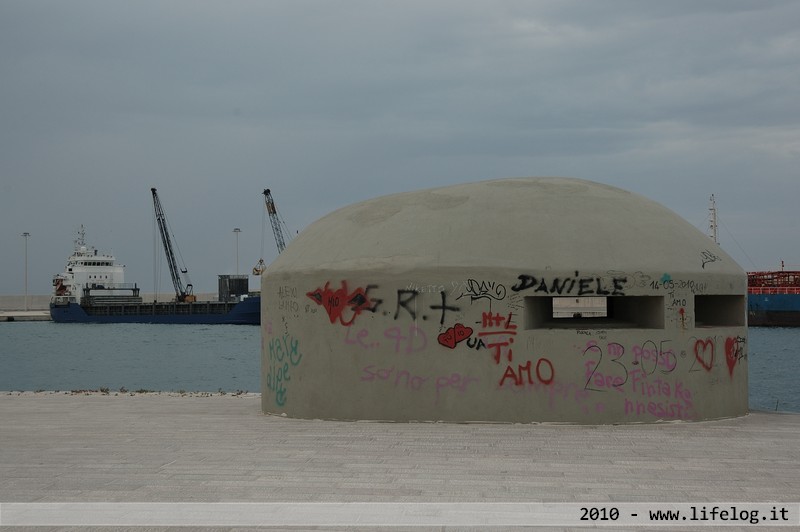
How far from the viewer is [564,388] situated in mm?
11234

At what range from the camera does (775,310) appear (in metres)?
79.6

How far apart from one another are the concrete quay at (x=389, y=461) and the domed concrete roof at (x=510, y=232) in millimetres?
2068

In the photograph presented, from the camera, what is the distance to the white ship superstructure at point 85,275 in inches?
3895

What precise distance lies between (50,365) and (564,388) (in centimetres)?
4427

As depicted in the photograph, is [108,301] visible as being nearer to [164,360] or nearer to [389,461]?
[164,360]

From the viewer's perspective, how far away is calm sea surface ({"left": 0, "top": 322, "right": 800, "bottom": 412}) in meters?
34.5

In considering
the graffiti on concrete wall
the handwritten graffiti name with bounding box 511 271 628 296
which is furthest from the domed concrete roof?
the graffiti on concrete wall

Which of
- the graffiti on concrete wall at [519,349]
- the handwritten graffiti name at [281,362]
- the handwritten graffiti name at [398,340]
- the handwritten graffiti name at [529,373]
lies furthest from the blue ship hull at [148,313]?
the handwritten graffiti name at [529,373]

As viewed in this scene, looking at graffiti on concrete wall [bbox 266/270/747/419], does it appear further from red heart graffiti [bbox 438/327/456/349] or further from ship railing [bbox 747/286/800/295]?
ship railing [bbox 747/286/800/295]

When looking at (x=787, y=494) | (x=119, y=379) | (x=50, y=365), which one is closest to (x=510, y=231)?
(x=787, y=494)

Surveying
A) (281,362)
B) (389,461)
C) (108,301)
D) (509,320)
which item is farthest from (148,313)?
(389,461)

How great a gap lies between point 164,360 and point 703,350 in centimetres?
4480

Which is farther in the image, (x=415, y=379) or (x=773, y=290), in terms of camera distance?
(x=773, y=290)

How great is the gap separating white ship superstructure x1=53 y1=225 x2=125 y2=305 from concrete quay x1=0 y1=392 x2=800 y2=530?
90797mm
